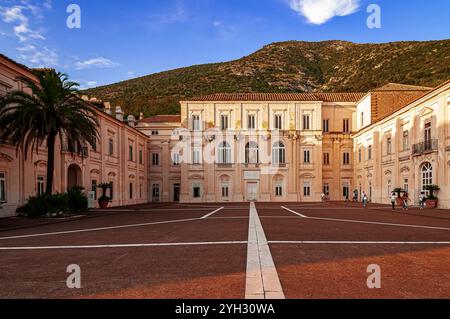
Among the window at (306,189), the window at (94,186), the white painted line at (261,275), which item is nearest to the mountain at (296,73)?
the window at (306,189)

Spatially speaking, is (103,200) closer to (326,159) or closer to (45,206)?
(45,206)

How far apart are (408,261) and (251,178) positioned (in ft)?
123

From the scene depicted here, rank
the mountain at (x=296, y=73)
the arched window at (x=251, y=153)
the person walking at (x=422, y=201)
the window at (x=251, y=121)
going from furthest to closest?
the mountain at (x=296, y=73) < the window at (x=251, y=121) < the arched window at (x=251, y=153) < the person walking at (x=422, y=201)

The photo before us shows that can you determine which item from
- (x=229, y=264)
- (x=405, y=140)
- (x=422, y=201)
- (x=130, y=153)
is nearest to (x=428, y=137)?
(x=405, y=140)


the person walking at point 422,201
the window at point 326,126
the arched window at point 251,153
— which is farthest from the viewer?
the window at point 326,126

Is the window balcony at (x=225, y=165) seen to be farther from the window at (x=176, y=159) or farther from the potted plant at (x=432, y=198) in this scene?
the potted plant at (x=432, y=198)

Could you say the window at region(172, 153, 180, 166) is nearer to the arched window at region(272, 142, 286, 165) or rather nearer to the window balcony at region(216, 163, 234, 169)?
the window balcony at region(216, 163, 234, 169)

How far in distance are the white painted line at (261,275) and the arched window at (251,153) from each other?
35530 millimetres

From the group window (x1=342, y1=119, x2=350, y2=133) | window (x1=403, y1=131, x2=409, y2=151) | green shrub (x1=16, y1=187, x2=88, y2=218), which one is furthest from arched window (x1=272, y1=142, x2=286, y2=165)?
green shrub (x1=16, y1=187, x2=88, y2=218)

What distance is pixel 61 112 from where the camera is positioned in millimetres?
20047

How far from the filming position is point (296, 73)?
295 ft

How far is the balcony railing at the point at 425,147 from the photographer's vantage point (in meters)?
27.0

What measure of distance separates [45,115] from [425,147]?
27.5 metres
